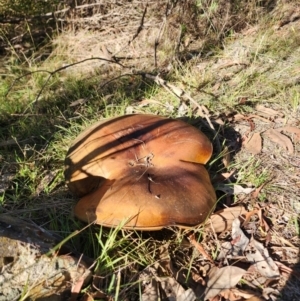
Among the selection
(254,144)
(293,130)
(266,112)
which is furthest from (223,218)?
(266,112)

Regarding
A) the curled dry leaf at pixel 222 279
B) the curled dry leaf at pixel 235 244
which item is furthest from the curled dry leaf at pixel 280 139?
the curled dry leaf at pixel 222 279

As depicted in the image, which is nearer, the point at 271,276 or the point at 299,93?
the point at 271,276

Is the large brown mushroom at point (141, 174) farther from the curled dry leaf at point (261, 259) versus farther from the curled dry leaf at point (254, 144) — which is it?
the curled dry leaf at point (254, 144)

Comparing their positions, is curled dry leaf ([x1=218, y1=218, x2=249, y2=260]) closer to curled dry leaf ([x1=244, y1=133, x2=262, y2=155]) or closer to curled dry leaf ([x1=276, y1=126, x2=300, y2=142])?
curled dry leaf ([x1=244, y1=133, x2=262, y2=155])

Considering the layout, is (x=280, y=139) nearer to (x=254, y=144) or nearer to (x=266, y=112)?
(x=254, y=144)

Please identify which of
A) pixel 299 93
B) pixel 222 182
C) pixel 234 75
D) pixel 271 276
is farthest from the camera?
pixel 234 75

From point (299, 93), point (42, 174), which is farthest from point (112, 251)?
point (299, 93)

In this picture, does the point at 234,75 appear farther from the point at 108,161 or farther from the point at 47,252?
the point at 47,252
